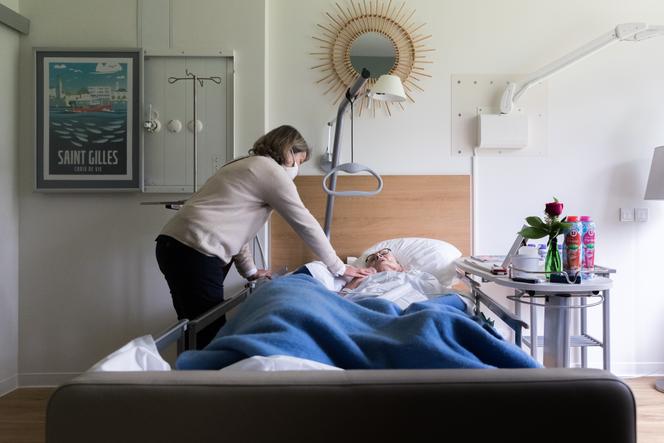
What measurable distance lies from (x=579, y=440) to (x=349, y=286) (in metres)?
1.38

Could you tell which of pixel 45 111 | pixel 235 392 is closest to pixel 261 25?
pixel 45 111

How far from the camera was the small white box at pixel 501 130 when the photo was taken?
2.64m

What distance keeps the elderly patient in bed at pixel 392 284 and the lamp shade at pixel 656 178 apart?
4.44 ft

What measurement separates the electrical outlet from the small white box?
2.36 feet

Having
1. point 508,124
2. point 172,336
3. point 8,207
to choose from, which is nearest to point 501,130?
point 508,124

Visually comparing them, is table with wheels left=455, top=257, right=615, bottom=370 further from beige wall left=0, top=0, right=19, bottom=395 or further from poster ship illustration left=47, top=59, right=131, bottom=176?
beige wall left=0, top=0, right=19, bottom=395

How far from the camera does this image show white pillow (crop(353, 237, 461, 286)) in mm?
2318

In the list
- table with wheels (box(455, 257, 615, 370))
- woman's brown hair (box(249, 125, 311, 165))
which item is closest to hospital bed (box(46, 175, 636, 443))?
table with wheels (box(455, 257, 615, 370))

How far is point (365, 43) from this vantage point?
2.68 meters

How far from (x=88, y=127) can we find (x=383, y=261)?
1.76m

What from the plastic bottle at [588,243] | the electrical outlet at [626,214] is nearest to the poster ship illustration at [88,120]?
the plastic bottle at [588,243]

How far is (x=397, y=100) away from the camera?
8.21 ft

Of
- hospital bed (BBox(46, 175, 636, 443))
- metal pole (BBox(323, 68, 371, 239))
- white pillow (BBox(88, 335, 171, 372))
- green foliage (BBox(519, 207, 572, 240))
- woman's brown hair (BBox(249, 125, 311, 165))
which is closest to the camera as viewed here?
hospital bed (BBox(46, 175, 636, 443))

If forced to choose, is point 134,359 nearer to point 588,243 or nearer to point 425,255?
point 425,255
